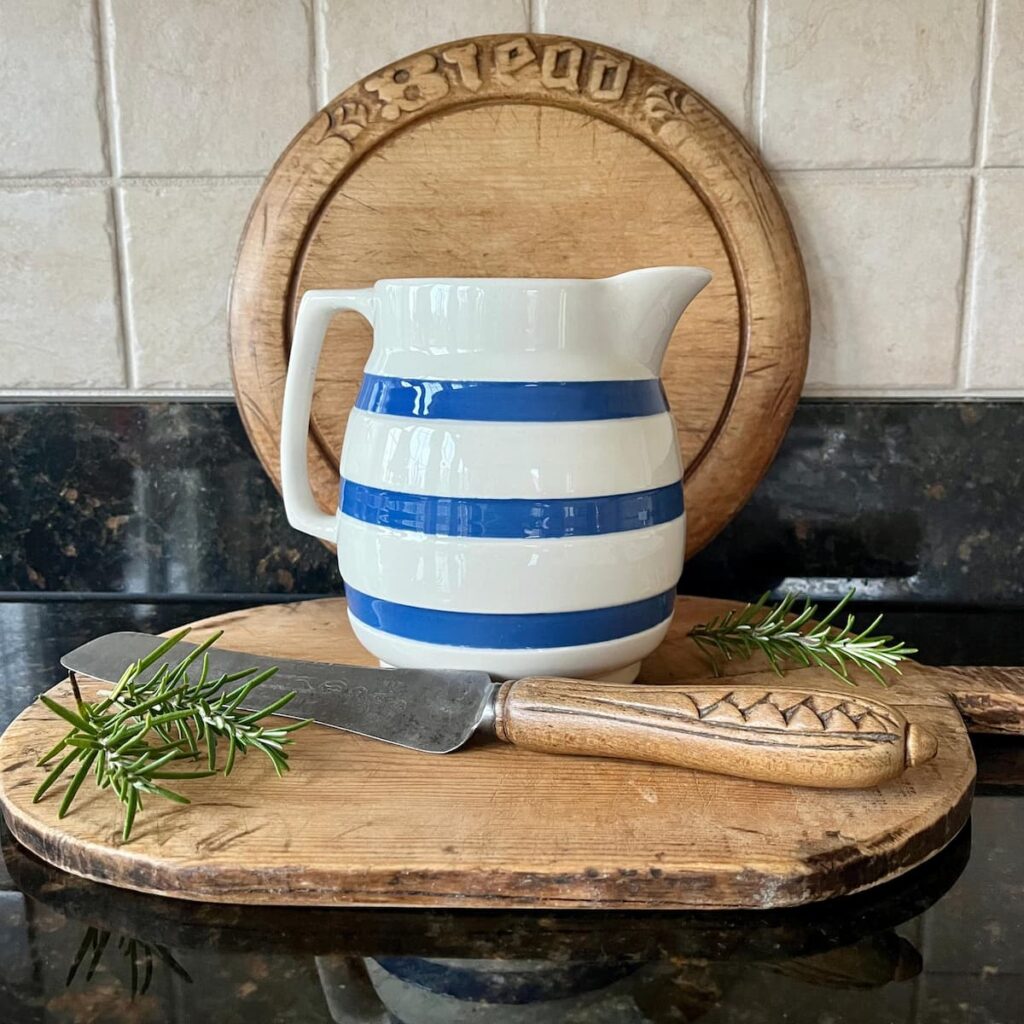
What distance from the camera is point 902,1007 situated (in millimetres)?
298

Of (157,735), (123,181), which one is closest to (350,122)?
(123,181)

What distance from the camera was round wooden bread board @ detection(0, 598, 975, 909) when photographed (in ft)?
1.10

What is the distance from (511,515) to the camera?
42 centimetres

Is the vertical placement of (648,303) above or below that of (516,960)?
above

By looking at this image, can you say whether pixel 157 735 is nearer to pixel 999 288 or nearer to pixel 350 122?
pixel 350 122

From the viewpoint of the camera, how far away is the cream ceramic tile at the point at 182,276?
0.64 m

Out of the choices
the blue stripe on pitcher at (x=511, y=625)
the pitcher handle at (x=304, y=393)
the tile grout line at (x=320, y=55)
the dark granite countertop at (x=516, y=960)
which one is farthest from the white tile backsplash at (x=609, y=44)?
the dark granite countertop at (x=516, y=960)

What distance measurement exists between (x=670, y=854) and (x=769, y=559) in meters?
0.35

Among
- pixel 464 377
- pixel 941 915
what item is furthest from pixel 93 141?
pixel 941 915

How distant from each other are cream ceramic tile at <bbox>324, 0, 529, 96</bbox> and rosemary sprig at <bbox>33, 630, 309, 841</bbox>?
0.39 metres

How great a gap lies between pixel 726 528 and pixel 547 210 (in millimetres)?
237

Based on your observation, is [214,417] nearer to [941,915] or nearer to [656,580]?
[656,580]

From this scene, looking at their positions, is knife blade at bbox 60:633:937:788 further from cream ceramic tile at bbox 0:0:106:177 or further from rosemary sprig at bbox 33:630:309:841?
cream ceramic tile at bbox 0:0:106:177

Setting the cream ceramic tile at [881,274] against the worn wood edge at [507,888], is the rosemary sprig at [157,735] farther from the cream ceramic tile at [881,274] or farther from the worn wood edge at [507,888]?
the cream ceramic tile at [881,274]
